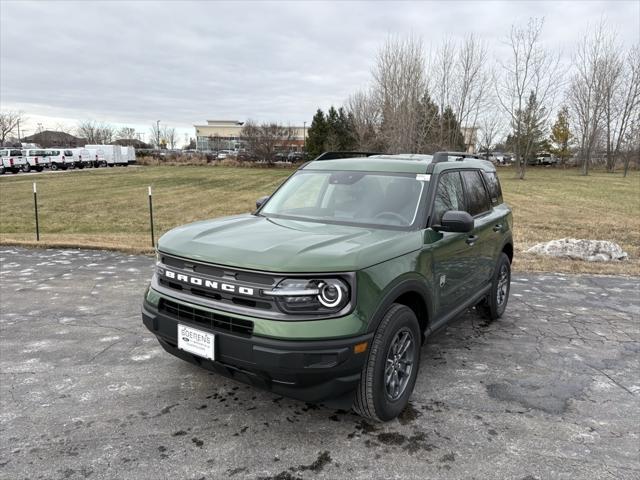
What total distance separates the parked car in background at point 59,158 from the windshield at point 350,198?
161 feet

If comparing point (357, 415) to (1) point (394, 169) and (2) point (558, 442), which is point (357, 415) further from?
(1) point (394, 169)

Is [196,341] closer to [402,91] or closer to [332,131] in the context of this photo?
[402,91]

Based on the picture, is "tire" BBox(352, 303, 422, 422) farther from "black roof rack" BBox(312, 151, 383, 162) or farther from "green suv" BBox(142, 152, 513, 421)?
"black roof rack" BBox(312, 151, 383, 162)

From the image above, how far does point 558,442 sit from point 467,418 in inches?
22.7

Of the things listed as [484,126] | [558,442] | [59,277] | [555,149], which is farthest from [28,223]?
[555,149]

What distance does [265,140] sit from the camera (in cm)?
5956

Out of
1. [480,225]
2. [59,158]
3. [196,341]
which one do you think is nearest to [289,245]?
[196,341]

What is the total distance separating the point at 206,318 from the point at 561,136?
238 ft

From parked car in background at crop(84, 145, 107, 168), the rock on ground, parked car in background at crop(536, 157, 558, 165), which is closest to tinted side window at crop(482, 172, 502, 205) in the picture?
the rock on ground

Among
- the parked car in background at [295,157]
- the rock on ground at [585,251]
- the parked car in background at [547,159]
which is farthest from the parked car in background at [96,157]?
the parked car in background at [547,159]

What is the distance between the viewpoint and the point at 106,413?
337 centimetres

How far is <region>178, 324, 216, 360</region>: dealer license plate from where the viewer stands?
9.80ft

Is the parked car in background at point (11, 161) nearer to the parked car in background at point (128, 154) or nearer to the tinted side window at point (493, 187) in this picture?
the parked car in background at point (128, 154)

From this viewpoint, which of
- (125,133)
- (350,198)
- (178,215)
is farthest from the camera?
(125,133)
